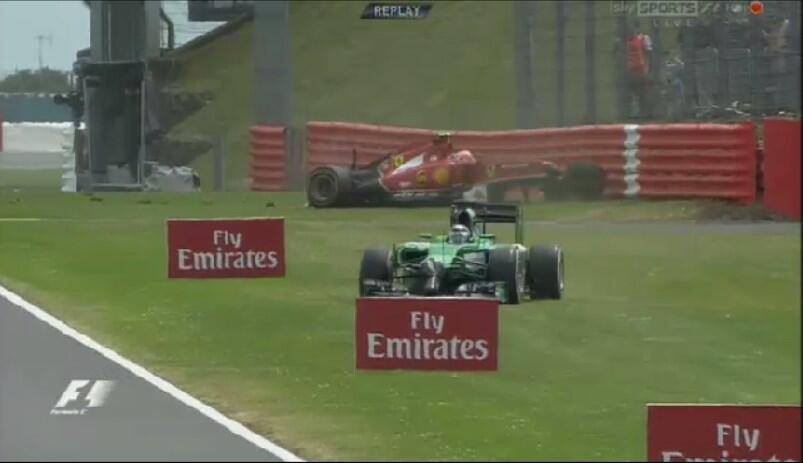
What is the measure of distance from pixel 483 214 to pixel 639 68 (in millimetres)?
6060

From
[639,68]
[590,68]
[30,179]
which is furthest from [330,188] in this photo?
[590,68]

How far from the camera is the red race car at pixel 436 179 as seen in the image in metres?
15.4

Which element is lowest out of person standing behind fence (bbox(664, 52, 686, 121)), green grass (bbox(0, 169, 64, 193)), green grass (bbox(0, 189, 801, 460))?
green grass (bbox(0, 189, 801, 460))

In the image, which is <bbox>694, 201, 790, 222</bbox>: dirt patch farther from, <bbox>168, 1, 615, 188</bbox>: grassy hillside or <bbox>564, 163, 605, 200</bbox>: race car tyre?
<bbox>168, 1, 615, 188</bbox>: grassy hillside

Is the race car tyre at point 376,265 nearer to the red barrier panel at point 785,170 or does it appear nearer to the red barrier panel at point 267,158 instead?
the red barrier panel at point 267,158

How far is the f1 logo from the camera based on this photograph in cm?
1060

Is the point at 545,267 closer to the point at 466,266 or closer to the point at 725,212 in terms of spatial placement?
the point at 466,266

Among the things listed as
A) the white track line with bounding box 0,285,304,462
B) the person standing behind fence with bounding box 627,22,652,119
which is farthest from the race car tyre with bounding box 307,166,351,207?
the person standing behind fence with bounding box 627,22,652,119

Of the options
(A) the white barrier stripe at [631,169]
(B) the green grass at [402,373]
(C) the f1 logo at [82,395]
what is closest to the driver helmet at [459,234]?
(B) the green grass at [402,373]

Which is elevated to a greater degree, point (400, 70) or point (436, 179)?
point (400, 70)

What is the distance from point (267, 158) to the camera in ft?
56.6

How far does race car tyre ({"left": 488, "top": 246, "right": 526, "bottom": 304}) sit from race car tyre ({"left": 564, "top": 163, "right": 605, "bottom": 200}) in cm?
67

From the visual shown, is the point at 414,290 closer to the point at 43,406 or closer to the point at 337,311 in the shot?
the point at 337,311

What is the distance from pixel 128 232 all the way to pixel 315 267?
172cm
